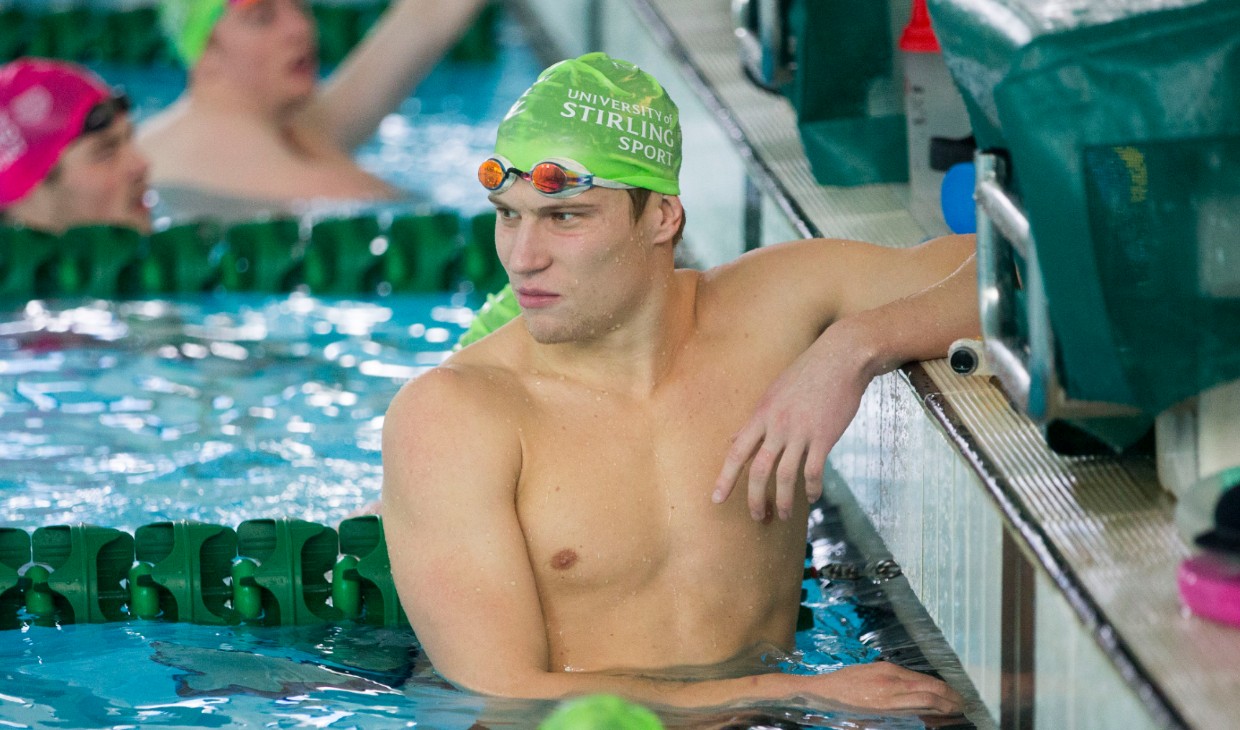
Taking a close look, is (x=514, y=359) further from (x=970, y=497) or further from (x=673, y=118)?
(x=970, y=497)

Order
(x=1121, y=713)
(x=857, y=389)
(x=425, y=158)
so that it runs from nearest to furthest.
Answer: (x=1121, y=713) → (x=857, y=389) → (x=425, y=158)

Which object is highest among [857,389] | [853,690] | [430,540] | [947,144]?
[947,144]

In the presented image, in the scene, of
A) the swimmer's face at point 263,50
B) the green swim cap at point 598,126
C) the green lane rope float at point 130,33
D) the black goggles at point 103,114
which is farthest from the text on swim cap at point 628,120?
the green lane rope float at point 130,33

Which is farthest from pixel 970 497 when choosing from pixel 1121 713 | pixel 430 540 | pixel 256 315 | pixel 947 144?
pixel 256 315

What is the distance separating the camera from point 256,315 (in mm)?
5082

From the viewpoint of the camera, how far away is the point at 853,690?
90.9 inches

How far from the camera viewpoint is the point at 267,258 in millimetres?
5262

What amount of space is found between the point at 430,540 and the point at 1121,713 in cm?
95

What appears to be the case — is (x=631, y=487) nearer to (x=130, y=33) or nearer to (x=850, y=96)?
(x=850, y=96)

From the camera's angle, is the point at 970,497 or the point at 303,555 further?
the point at 303,555

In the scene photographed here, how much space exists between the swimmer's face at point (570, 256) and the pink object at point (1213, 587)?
94 cm

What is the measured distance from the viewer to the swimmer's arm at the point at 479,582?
2.28 m

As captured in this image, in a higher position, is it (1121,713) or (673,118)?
(673,118)

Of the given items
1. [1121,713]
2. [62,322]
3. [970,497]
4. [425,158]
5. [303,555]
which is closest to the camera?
[1121,713]
